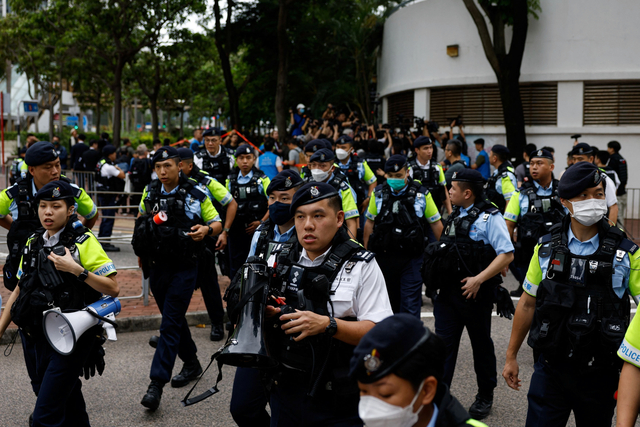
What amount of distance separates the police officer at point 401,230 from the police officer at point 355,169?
3.03m

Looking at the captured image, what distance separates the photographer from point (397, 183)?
710 centimetres

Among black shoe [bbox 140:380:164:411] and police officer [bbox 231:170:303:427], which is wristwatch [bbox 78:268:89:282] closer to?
police officer [bbox 231:170:303:427]

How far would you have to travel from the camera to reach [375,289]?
3340 millimetres

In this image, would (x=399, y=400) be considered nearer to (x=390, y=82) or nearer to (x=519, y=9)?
(x=519, y=9)

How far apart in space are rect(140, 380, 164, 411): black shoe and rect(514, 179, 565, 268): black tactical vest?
4.16 meters

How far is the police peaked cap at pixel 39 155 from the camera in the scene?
18.6 ft

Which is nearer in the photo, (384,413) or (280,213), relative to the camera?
(384,413)

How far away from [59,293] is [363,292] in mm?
2120

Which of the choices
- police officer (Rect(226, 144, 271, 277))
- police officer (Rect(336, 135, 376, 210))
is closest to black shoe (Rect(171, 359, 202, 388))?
police officer (Rect(226, 144, 271, 277))

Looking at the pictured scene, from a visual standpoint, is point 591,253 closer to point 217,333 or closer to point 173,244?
point 173,244

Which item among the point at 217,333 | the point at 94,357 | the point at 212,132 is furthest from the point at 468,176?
the point at 212,132

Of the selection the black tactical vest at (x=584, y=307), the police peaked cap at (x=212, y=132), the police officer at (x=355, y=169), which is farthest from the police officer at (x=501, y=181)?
the black tactical vest at (x=584, y=307)

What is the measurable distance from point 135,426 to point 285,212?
78.1 inches

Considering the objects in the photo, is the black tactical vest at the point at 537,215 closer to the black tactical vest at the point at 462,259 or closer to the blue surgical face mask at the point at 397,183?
the blue surgical face mask at the point at 397,183
